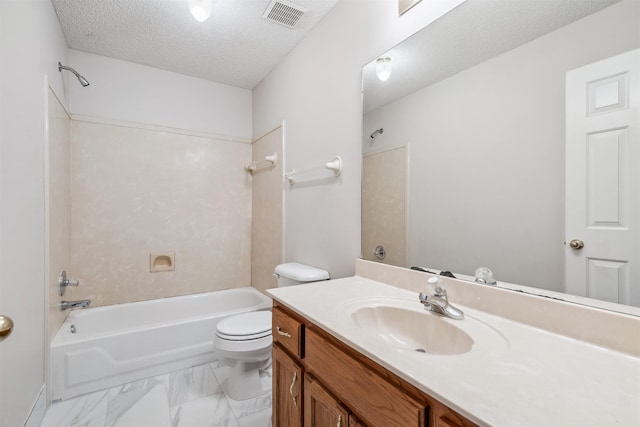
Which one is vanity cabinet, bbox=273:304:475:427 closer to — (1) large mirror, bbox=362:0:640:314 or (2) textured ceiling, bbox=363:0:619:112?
(1) large mirror, bbox=362:0:640:314

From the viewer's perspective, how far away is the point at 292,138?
7.31 feet

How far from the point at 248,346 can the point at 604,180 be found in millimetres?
1821

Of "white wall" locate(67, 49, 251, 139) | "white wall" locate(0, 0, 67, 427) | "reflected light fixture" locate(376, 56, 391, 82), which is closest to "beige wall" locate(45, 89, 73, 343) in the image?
"white wall" locate(0, 0, 67, 427)

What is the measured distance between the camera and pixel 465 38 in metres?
1.11

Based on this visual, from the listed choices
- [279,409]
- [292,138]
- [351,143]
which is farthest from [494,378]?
[292,138]

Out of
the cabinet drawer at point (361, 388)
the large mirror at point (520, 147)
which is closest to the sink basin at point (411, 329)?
the cabinet drawer at point (361, 388)

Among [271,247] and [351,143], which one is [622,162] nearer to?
[351,143]

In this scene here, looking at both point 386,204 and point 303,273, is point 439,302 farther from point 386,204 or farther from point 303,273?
point 303,273

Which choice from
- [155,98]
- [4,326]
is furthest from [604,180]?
[155,98]

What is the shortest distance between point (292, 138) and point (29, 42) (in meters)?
1.49

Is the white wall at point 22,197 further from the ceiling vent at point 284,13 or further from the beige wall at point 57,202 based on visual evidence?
the ceiling vent at point 284,13

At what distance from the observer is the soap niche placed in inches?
Answer: 101

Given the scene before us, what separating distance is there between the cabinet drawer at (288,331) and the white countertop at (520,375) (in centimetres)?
18

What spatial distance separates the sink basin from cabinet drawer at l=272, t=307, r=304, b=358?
0.71 ft
